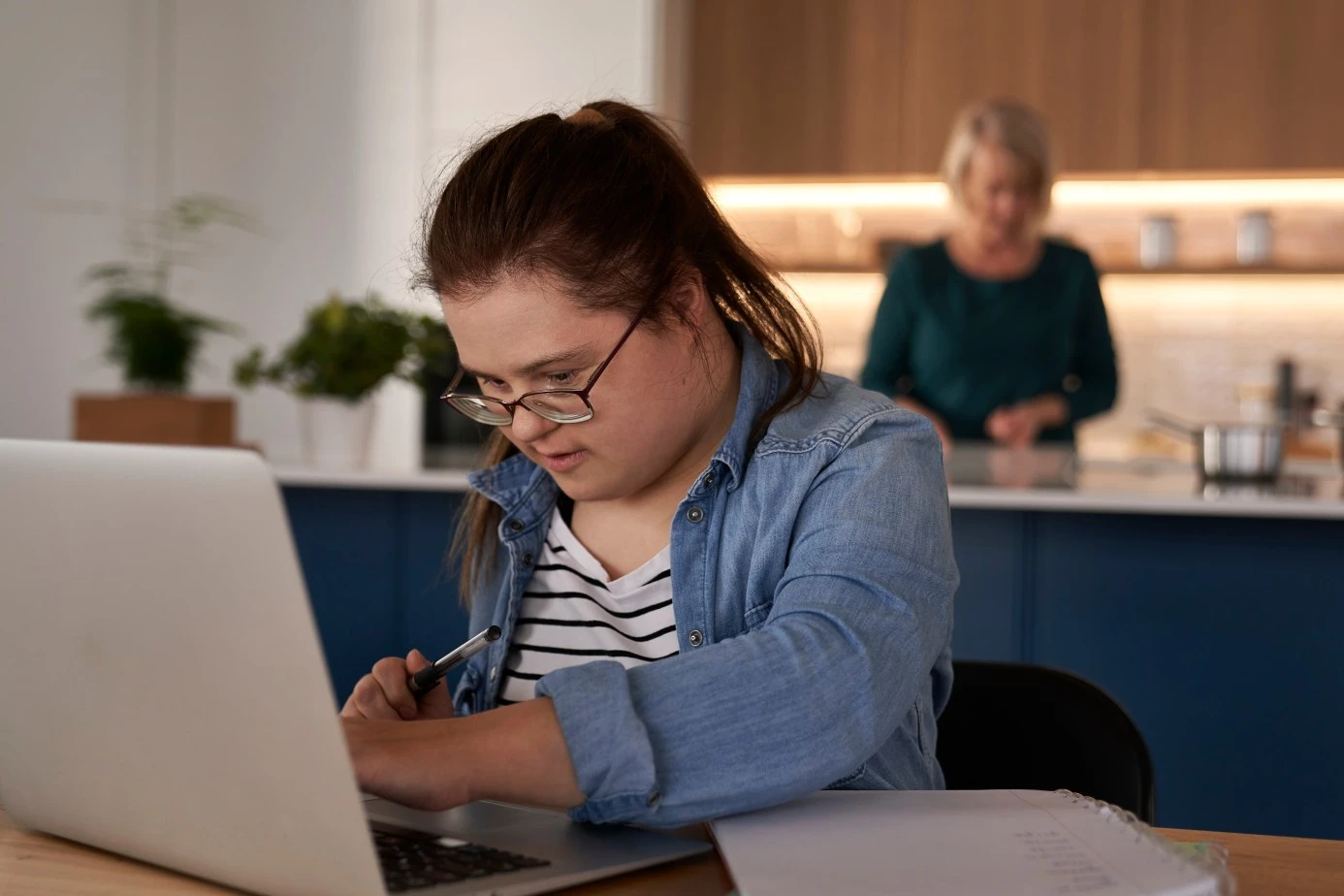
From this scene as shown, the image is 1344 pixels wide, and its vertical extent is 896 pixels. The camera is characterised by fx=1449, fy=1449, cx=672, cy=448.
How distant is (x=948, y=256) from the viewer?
3.22 meters

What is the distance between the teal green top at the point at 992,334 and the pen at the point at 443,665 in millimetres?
2281

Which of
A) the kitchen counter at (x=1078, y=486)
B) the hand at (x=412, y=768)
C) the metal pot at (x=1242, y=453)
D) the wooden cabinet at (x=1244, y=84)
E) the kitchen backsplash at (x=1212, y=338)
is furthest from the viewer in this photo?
the kitchen backsplash at (x=1212, y=338)

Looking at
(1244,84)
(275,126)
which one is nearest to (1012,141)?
(1244,84)

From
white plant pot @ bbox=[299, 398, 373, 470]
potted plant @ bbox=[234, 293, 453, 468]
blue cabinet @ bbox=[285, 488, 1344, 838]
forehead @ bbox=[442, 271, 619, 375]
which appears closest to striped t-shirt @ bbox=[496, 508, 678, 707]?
forehead @ bbox=[442, 271, 619, 375]

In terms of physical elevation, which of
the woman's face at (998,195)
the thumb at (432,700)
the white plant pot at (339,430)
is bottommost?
the thumb at (432,700)

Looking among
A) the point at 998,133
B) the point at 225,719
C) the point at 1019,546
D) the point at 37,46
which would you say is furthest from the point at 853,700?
the point at 37,46

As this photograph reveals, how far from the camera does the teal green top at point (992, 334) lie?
3205 millimetres

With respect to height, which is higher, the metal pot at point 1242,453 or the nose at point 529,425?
the nose at point 529,425

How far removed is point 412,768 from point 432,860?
0.17ft

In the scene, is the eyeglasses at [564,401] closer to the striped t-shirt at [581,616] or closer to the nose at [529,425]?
the nose at [529,425]

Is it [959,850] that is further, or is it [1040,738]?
[1040,738]

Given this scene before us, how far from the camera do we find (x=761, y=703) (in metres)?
0.79

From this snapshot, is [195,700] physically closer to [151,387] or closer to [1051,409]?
[151,387]

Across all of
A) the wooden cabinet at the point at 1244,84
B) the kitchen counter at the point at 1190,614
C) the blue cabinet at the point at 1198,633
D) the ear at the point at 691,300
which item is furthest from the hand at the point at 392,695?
the wooden cabinet at the point at 1244,84
